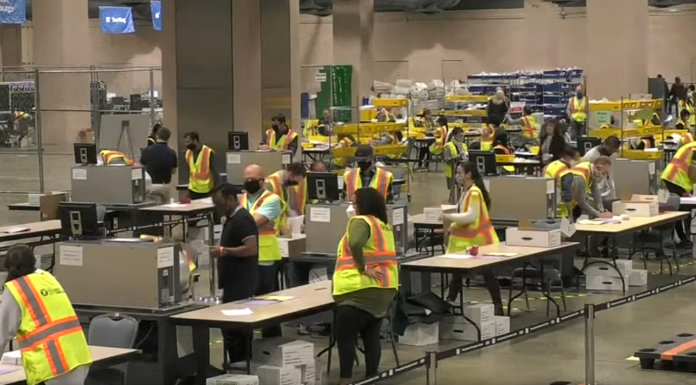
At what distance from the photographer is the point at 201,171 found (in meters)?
19.6

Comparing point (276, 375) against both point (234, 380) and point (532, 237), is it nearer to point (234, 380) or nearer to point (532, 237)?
point (234, 380)

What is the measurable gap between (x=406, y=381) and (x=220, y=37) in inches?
594

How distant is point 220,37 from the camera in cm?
2553

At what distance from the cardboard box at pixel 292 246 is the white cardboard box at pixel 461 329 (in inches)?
65.0

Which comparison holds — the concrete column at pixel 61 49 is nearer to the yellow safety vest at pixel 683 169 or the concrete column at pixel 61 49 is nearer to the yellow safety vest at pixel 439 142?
the yellow safety vest at pixel 439 142

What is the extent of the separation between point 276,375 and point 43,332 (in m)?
2.79

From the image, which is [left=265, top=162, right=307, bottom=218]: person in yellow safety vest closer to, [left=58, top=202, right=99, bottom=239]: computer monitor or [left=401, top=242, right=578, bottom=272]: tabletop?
[left=401, top=242, right=578, bottom=272]: tabletop

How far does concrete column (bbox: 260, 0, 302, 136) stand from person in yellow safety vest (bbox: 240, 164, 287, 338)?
43.7 feet

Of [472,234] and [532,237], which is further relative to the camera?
[472,234]

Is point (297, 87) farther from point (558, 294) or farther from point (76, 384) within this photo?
point (76, 384)

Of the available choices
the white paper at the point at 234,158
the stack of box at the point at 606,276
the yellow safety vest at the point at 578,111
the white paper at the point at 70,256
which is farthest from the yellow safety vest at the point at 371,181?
the yellow safety vest at the point at 578,111

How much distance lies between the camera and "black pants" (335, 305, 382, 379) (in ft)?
34.1

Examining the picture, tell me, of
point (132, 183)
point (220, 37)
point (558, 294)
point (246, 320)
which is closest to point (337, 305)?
point (246, 320)

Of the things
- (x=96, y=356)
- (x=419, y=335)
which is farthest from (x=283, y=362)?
(x=419, y=335)
